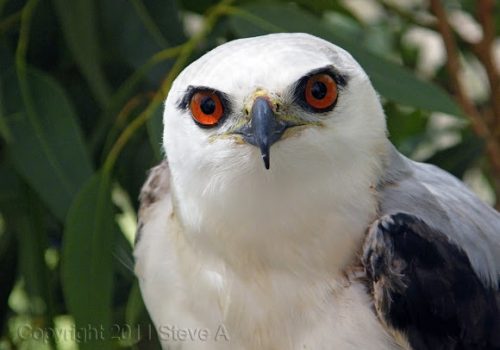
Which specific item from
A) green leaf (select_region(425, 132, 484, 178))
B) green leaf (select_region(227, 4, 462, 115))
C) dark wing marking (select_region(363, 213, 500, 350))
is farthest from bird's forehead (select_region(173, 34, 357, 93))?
green leaf (select_region(425, 132, 484, 178))

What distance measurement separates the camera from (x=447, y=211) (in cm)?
190

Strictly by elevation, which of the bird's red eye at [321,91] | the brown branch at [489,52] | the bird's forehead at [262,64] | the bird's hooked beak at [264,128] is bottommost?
the brown branch at [489,52]

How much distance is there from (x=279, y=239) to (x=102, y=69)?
2.93 ft

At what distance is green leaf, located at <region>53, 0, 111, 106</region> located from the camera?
2.33m

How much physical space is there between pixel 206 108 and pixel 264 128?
12 cm

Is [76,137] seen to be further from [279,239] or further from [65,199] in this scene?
[279,239]

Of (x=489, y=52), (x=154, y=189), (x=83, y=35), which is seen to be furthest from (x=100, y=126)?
(x=489, y=52)

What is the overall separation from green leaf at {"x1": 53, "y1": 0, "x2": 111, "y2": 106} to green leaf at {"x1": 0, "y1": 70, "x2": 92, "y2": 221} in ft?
0.27

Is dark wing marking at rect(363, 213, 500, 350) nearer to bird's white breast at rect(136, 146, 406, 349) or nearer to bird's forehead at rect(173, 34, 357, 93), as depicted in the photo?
bird's white breast at rect(136, 146, 406, 349)

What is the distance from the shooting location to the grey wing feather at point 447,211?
1.85 m

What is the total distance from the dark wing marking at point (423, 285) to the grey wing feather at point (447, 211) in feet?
0.10

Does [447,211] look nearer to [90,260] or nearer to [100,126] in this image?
[90,260]

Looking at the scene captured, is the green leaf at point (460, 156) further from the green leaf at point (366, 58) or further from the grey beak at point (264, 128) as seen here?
the grey beak at point (264, 128)

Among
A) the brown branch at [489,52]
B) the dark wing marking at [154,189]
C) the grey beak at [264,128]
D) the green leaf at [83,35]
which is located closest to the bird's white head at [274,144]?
the grey beak at [264,128]
